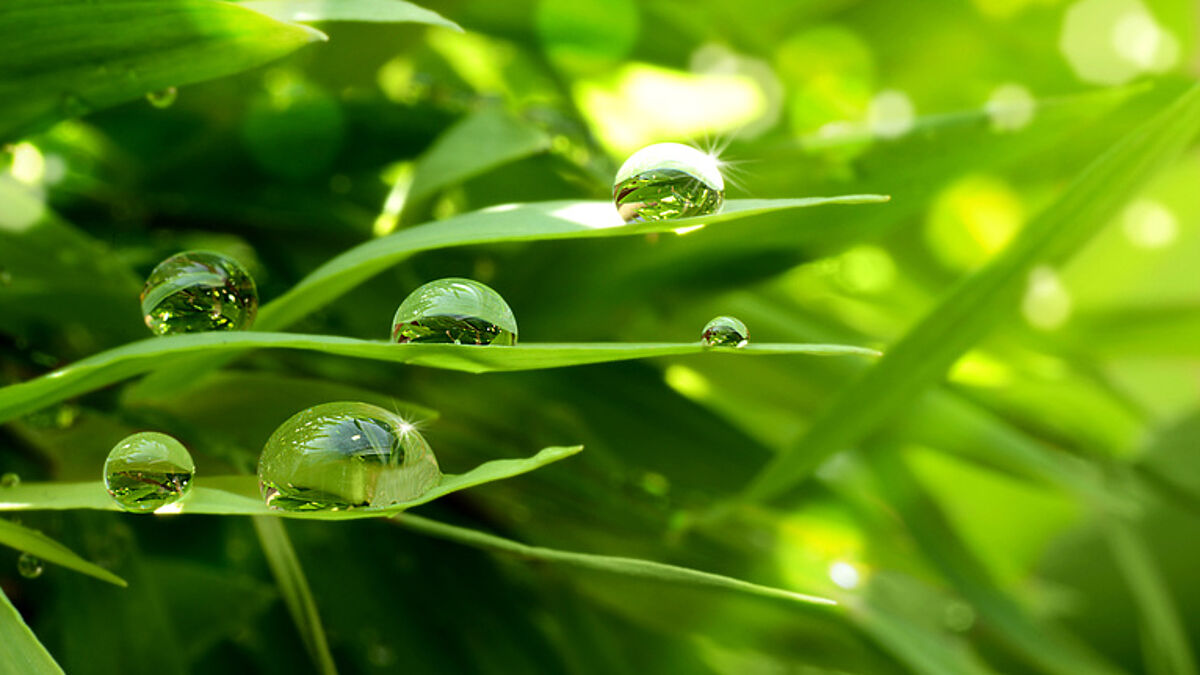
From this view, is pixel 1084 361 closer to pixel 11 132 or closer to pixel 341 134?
pixel 341 134

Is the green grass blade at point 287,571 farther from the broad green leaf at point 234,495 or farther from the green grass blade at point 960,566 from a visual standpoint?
the green grass blade at point 960,566

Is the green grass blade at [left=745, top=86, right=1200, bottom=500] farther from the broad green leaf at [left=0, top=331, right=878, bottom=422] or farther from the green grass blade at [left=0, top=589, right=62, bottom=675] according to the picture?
the green grass blade at [left=0, top=589, right=62, bottom=675]

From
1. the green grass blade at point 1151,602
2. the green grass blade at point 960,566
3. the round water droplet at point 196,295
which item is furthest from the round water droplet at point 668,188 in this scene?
the green grass blade at point 1151,602

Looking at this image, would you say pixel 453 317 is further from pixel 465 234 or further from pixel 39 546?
pixel 39 546

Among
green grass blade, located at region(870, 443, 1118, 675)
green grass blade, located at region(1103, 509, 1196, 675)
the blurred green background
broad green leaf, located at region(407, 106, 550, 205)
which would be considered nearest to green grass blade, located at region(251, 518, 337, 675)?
the blurred green background

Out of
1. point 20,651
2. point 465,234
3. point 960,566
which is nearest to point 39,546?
point 20,651

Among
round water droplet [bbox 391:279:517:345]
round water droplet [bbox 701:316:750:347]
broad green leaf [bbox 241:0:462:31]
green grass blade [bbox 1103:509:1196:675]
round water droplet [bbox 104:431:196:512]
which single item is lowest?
round water droplet [bbox 104:431:196:512]
